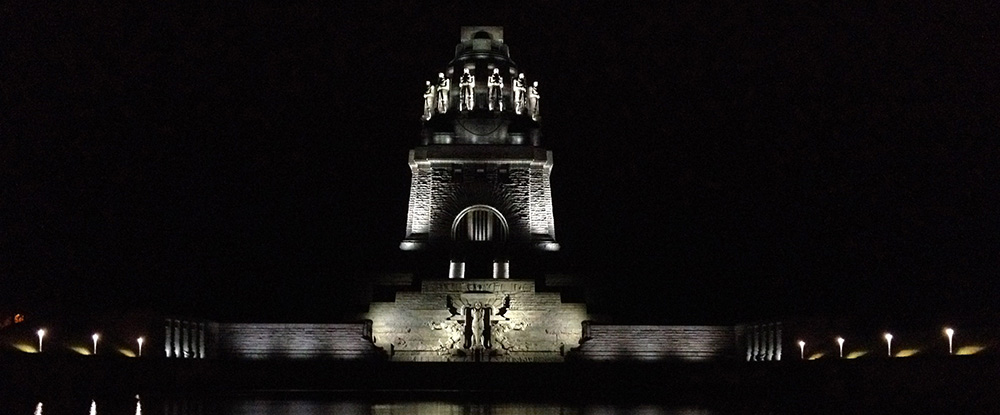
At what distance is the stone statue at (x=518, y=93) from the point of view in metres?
34.5

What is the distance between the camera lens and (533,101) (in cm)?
3484

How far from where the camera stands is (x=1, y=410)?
12.1 meters

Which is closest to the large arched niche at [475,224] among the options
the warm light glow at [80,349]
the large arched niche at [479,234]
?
the large arched niche at [479,234]

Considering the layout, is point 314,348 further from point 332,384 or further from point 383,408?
point 383,408

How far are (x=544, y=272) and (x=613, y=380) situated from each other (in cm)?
1070

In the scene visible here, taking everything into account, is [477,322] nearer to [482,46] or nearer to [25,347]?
[25,347]

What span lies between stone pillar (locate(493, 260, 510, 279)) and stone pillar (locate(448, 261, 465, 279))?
87 centimetres

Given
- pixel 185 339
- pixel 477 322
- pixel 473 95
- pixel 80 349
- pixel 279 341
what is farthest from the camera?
pixel 473 95

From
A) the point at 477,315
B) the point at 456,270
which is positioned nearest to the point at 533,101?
the point at 456,270

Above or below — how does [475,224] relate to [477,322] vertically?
above

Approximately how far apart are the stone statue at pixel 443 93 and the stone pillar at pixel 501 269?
5830mm

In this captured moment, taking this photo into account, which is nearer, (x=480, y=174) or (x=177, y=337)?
(x=177, y=337)

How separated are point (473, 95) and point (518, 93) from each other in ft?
4.67

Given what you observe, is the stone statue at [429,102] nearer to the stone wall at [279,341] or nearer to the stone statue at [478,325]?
the stone statue at [478,325]
